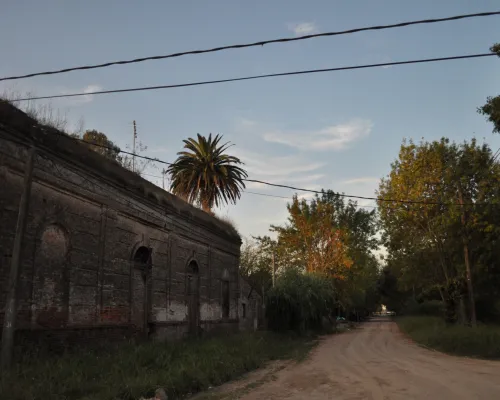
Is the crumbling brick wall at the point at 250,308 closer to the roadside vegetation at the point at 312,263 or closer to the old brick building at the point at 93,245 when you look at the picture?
the roadside vegetation at the point at 312,263

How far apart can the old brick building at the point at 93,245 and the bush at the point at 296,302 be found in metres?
10.1

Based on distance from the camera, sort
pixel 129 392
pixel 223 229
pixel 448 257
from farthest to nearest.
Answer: pixel 448 257
pixel 223 229
pixel 129 392

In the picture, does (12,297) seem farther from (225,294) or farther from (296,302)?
(296,302)

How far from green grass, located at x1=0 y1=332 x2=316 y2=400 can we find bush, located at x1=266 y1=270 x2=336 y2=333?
1435 centimetres

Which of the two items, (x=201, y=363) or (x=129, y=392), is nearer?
(x=129, y=392)

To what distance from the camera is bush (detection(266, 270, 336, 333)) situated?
31.0 metres

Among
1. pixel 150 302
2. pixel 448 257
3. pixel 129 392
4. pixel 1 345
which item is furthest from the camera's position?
pixel 448 257

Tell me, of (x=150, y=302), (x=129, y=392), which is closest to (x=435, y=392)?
(x=129, y=392)

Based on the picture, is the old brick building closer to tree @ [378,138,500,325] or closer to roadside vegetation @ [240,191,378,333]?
roadside vegetation @ [240,191,378,333]

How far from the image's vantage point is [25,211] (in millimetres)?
10484

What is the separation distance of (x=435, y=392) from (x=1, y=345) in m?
9.53

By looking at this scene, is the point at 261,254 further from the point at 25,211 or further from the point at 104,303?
the point at 25,211

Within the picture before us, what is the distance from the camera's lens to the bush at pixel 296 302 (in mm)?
31031

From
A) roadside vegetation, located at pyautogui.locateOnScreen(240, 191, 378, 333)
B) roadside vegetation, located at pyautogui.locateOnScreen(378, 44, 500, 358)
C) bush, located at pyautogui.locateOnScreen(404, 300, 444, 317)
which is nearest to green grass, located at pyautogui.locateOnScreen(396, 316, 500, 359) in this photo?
roadside vegetation, located at pyautogui.locateOnScreen(378, 44, 500, 358)
